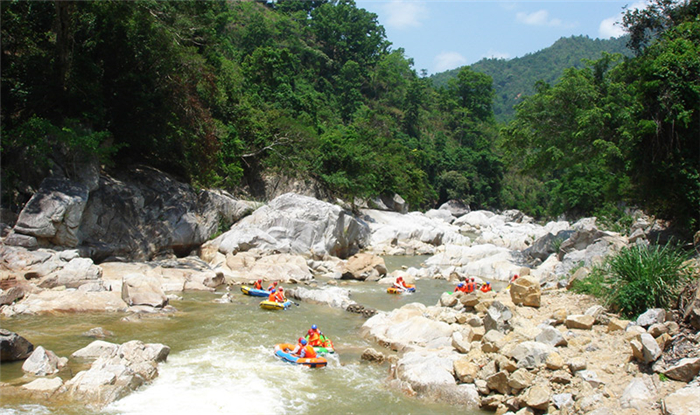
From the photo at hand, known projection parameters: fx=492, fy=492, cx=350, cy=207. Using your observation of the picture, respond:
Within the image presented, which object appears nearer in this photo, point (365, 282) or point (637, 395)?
point (637, 395)

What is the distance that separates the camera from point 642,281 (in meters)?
8.14

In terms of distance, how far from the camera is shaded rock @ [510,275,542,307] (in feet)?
32.7

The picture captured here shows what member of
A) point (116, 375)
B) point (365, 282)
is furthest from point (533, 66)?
point (116, 375)

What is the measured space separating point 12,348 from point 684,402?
9.70m

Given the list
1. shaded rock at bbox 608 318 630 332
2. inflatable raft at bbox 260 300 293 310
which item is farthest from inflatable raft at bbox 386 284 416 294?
shaded rock at bbox 608 318 630 332

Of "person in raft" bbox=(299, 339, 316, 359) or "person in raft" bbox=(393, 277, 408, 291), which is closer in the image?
"person in raft" bbox=(299, 339, 316, 359)

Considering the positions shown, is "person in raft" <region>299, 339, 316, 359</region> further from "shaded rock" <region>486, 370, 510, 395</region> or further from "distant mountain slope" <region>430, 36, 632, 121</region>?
"distant mountain slope" <region>430, 36, 632, 121</region>

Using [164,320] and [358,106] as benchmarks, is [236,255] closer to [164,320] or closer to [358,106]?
[164,320]

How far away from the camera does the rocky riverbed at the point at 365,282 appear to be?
6.91m

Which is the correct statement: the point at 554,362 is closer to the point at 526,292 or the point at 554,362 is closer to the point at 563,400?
the point at 563,400

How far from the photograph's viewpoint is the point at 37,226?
14.3m

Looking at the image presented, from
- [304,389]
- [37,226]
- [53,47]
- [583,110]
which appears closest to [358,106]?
[583,110]

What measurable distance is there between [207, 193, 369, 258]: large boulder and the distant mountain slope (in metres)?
121

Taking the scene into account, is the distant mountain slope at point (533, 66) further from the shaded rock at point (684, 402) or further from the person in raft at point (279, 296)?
the shaded rock at point (684, 402)
